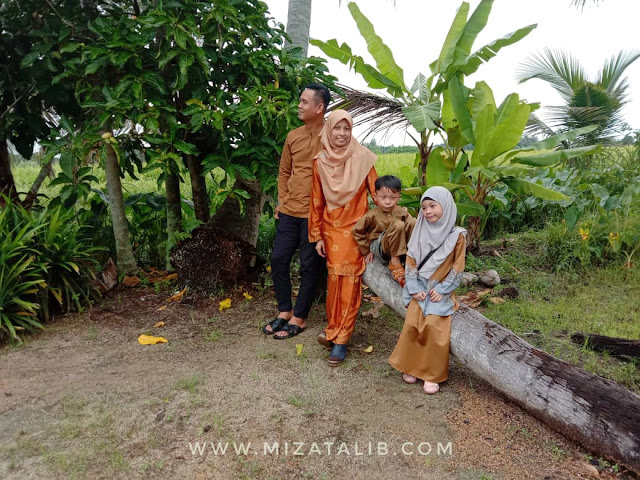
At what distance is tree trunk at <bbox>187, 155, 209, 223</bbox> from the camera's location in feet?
15.6

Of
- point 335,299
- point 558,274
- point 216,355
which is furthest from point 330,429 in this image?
point 558,274

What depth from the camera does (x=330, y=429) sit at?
265 cm

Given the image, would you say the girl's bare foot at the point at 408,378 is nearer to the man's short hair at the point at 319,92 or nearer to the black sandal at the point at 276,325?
the black sandal at the point at 276,325

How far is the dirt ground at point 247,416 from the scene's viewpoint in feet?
7.83

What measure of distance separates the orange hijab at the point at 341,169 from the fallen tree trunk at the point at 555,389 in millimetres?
1049

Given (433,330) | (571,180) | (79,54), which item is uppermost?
(79,54)

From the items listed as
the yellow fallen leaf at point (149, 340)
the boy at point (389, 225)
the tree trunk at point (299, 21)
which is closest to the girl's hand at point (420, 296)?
the boy at point (389, 225)

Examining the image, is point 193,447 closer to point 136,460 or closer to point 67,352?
point 136,460

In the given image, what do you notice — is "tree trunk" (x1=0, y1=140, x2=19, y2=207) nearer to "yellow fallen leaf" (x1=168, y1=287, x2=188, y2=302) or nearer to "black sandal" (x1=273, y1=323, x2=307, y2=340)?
"yellow fallen leaf" (x1=168, y1=287, x2=188, y2=302)

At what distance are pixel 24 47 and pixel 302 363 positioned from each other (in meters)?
3.80

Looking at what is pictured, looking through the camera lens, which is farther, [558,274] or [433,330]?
[558,274]

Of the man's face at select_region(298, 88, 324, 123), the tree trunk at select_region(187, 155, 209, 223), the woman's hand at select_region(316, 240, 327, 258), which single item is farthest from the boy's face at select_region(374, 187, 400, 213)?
the tree trunk at select_region(187, 155, 209, 223)

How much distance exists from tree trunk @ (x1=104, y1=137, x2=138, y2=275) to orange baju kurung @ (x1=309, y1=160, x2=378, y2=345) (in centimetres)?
219

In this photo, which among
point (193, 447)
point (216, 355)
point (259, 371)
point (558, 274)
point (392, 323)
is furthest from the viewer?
point (558, 274)
